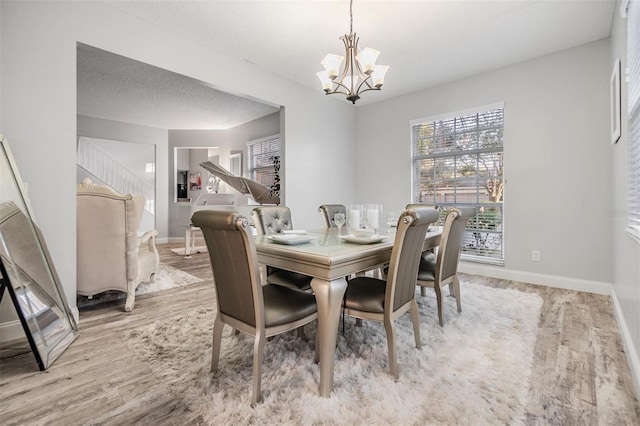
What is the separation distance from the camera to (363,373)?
162 cm

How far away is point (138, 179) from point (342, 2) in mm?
7690

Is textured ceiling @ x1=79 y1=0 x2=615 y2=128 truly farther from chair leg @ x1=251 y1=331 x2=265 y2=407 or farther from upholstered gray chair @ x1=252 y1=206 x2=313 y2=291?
chair leg @ x1=251 y1=331 x2=265 y2=407

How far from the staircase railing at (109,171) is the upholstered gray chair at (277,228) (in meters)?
5.66

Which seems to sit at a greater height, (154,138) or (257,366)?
(154,138)

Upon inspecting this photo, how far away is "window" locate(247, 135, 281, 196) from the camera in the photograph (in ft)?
19.6

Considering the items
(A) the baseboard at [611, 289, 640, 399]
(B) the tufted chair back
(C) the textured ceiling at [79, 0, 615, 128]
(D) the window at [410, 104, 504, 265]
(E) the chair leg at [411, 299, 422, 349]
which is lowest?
(A) the baseboard at [611, 289, 640, 399]

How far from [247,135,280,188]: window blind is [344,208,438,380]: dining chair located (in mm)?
4509

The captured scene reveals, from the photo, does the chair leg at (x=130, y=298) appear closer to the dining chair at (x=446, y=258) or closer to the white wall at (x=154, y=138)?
the dining chair at (x=446, y=258)

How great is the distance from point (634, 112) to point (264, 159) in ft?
18.0

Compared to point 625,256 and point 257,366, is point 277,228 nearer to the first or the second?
point 257,366

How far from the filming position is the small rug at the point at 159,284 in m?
2.88

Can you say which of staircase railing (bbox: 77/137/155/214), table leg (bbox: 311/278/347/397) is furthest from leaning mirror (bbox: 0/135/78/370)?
staircase railing (bbox: 77/137/155/214)

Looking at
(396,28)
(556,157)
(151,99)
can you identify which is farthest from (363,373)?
(151,99)

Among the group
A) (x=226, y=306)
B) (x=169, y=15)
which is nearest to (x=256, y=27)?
(x=169, y=15)
